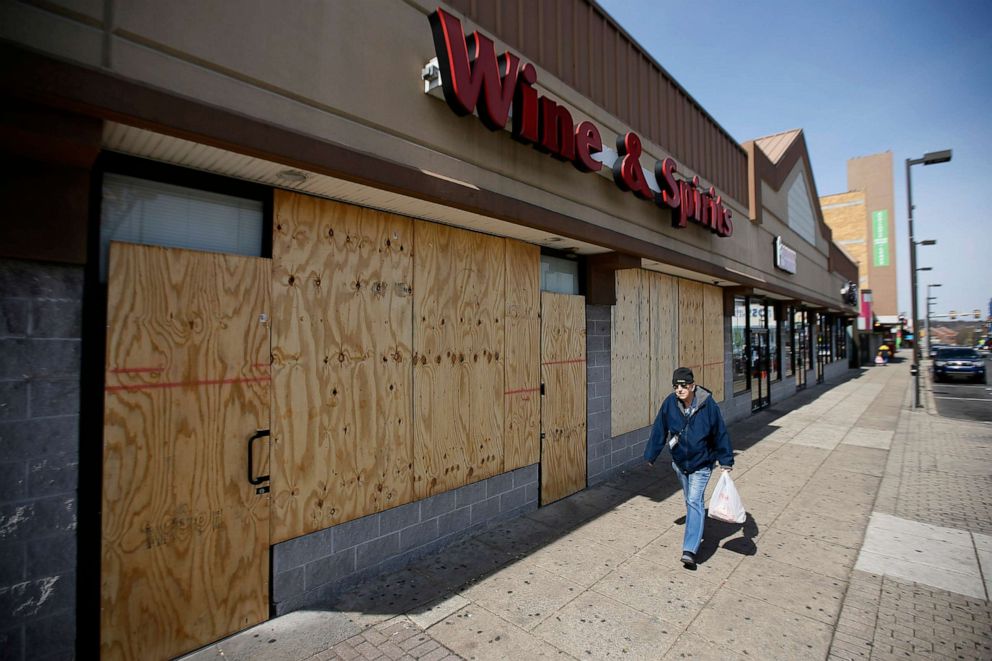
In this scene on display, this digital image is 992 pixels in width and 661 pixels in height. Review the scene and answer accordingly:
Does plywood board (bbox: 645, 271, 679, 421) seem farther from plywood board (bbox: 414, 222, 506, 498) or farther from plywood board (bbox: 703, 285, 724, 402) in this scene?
plywood board (bbox: 414, 222, 506, 498)

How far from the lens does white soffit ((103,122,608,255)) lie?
3.13 metres

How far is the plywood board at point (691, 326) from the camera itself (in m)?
10.6

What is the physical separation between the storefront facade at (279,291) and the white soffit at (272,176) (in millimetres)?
31

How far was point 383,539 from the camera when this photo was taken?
4.77m

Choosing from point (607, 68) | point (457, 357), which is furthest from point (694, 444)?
point (607, 68)

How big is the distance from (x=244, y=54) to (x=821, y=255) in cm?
2507

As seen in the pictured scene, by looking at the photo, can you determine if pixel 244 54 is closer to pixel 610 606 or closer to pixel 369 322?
pixel 369 322

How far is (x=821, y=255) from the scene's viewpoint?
21750 mm

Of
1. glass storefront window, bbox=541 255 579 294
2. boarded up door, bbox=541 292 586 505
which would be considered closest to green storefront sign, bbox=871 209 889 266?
glass storefront window, bbox=541 255 579 294

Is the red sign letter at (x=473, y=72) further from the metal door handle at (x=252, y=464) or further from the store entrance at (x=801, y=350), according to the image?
the store entrance at (x=801, y=350)

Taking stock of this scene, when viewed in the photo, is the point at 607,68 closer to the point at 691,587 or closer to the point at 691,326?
the point at 691,326

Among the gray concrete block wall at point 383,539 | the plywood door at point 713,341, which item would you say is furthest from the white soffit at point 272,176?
the plywood door at point 713,341

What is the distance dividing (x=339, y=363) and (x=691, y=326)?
8988 millimetres

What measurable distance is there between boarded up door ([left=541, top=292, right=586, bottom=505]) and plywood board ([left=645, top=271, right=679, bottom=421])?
259 centimetres
